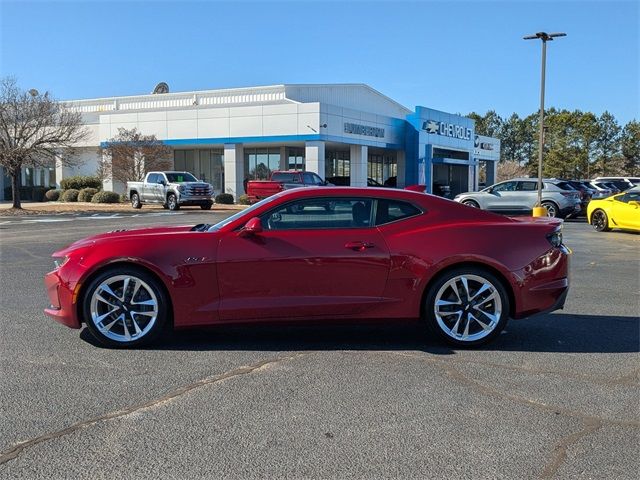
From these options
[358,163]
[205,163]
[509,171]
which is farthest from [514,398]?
[509,171]

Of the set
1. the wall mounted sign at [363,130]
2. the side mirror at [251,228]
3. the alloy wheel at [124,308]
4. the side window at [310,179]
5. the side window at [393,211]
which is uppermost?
the wall mounted sign at [363,130]

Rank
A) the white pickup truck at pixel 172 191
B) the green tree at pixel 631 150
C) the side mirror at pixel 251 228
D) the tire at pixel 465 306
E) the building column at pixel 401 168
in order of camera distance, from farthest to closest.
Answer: the green tree at pixel 631 150, the building column at pixel 401 168, the white pickup truck at pixel 172 191, the tire at pixel 465 306, the side mirror at pixel 251 228

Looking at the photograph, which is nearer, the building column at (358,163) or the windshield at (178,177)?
the windshield at (178,177)

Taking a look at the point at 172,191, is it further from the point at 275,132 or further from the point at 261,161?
the point at 261,161

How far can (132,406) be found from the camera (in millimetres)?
4168

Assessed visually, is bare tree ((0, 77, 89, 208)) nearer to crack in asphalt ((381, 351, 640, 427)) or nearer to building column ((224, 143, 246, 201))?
building column ((224, 143, 246, 201))

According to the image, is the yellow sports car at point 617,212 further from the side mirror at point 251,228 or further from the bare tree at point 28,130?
the bare tree at point 28,130

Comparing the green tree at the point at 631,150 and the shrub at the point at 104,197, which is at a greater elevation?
the green tree at the point at 631,150

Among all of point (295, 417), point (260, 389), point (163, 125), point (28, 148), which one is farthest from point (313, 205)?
point (163, 125)

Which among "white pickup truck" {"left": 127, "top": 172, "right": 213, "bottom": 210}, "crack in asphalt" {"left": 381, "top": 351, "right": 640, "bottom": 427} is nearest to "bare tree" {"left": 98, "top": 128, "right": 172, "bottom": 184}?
A: "white pickup truck" {"left": 127, "top": 172, "right": 213, "bottom": 210}

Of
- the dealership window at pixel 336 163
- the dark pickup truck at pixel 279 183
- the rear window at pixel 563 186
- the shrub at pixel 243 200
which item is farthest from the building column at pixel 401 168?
the rear window at pixel 563 186

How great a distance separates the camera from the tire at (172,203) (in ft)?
96.0

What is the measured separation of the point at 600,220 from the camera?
730 inches

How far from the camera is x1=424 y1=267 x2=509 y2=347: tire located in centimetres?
555
